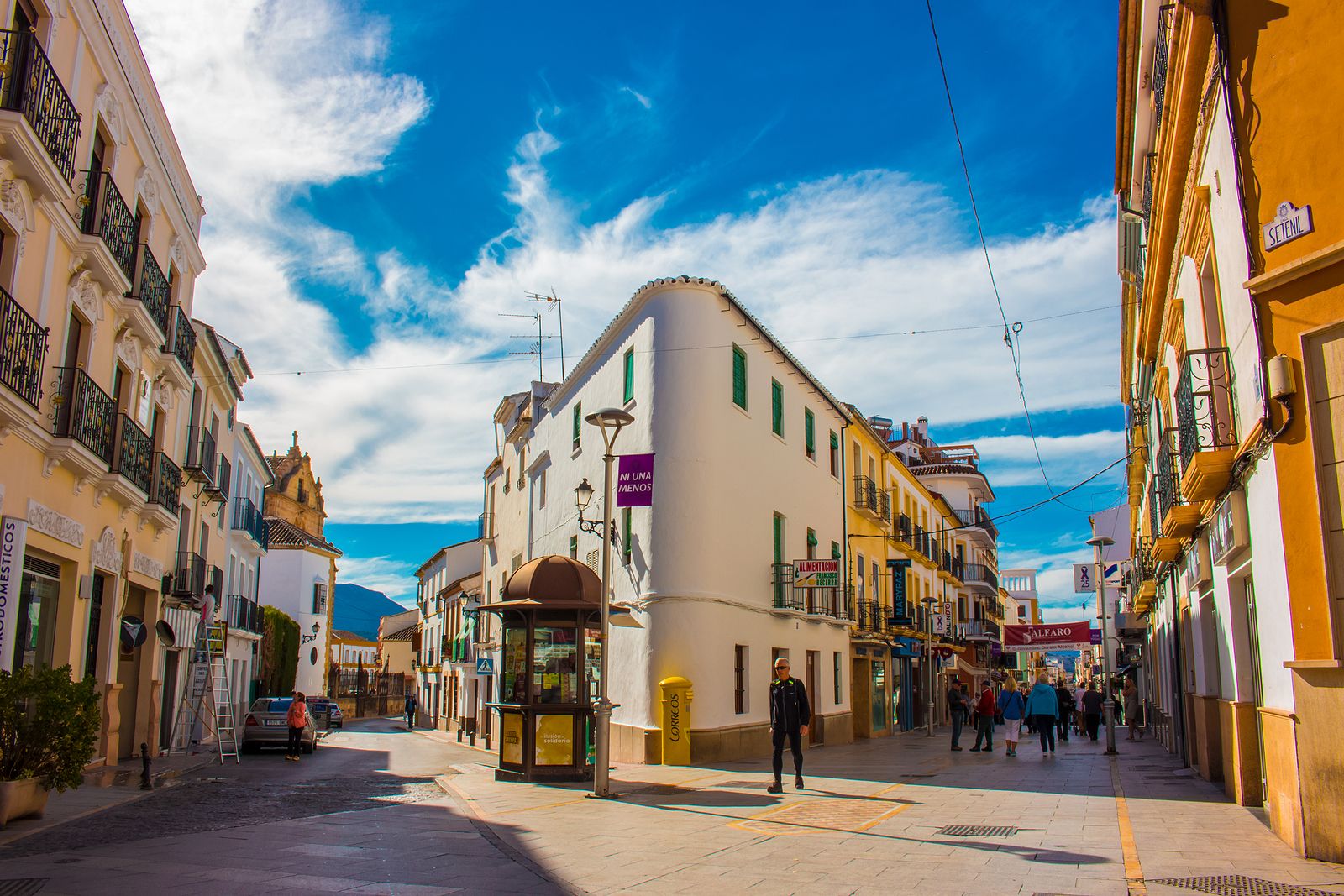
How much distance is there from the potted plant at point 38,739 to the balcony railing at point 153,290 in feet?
29.3

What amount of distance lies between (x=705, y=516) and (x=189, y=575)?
42.5 feet

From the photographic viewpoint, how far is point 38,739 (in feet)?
29.8

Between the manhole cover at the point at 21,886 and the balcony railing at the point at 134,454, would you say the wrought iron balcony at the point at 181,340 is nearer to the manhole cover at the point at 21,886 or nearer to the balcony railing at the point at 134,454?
the balcony railing at the point at 134,454

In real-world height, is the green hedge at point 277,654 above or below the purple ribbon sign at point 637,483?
below

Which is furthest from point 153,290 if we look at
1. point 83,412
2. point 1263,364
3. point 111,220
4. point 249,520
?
point 249,520

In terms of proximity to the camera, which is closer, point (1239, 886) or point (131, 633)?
point (1239, 886)

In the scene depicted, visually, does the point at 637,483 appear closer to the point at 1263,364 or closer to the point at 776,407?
the point at 776,407

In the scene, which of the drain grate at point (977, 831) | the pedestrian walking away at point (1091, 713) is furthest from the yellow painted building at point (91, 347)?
the pedestrian walking away at point (1091, 713)

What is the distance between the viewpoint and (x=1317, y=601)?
7.01m

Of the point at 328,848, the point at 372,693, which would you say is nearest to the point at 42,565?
the point at 328,848

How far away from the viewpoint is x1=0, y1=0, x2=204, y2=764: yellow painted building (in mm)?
11711

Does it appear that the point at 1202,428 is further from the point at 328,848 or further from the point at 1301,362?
the point at 328,848

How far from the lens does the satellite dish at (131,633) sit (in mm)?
17625

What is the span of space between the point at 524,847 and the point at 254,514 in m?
29.6
